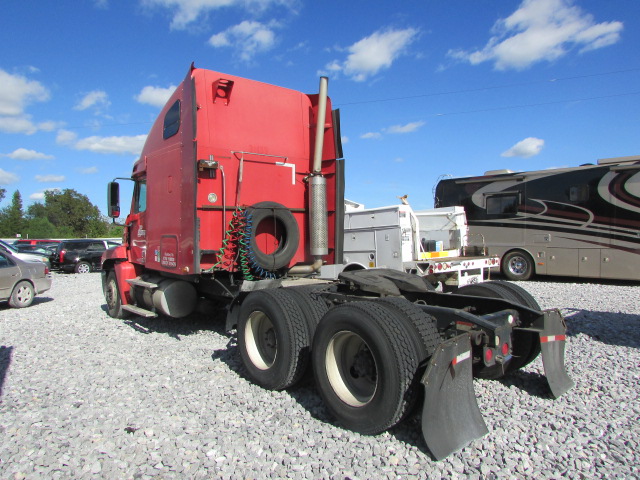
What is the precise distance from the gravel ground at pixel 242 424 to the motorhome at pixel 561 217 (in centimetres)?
718

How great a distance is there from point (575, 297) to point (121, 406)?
9.40 m

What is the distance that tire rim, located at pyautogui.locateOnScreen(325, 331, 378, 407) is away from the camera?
3.49 m

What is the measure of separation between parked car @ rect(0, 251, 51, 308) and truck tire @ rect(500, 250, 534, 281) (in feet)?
42.7

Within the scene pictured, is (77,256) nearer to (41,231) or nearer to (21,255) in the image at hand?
(21,255)

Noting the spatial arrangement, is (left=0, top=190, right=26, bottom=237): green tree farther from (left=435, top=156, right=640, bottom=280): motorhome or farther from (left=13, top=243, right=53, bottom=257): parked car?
(left=435, top=156, right=640, bottom=280): motorhome

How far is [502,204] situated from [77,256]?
17599mm

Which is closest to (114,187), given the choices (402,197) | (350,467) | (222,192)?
(222,192)

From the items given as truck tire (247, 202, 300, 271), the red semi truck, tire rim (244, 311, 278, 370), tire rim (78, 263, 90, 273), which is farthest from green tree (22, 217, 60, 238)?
tire rim (244, 311, 278, 370)

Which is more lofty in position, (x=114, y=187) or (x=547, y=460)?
(x=114, y=187)

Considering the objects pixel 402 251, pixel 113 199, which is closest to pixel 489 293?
pixel 402 251

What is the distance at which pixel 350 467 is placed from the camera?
2873mm

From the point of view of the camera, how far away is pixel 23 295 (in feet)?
34.3

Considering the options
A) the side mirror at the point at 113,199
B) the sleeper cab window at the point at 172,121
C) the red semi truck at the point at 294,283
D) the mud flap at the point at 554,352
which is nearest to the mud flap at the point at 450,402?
the red semi truck at the point at 294,283

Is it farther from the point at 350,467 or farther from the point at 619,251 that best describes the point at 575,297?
the point at 350,467
